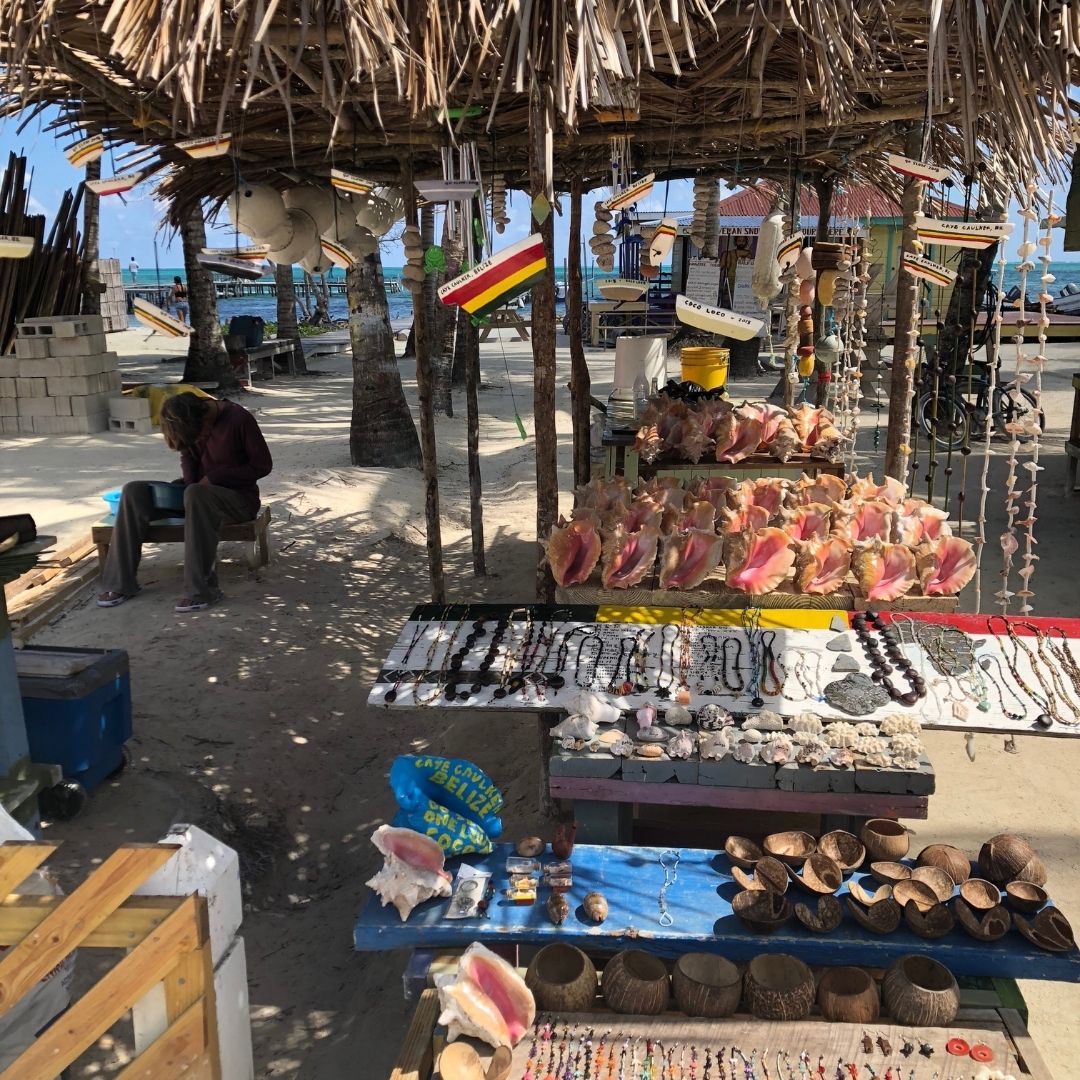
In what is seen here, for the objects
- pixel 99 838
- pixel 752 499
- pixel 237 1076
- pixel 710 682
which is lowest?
pixel 99 838

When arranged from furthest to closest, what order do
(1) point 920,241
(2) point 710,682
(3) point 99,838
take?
1. (1) point 920,241
2. (3) point 99,838
3. (2) point 710,682

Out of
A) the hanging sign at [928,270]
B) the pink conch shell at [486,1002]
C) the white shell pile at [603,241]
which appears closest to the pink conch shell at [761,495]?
the hanging sign at [928,270]

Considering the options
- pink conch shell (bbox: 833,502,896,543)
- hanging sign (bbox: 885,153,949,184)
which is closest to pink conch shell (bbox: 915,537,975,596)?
pink conch shell (bbox: 833,502,896,543)

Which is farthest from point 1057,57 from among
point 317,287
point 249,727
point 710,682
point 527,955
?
point 317,287

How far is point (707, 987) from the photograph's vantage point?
2.09 metres

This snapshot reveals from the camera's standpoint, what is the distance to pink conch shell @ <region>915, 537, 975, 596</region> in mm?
3611

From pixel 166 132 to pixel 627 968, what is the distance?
4050mm

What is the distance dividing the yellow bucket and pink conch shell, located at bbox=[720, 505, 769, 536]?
2.67m

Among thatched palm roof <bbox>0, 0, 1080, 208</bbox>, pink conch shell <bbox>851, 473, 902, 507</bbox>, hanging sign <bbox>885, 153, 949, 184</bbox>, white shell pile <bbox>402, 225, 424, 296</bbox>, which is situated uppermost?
thatched palm roof <bbox>0, 0, 1080, 208</bbox>

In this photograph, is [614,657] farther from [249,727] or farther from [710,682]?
[249,727]

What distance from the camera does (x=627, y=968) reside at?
2.16 meters

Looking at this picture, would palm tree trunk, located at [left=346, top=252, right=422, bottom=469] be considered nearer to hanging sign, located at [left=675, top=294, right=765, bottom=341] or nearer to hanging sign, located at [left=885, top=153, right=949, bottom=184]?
hanging sign, located at [left=675, top=294, right=765, bottom=341]

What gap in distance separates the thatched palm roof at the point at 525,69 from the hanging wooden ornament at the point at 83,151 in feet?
0.65

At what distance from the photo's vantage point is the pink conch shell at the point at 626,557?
3705 mm
